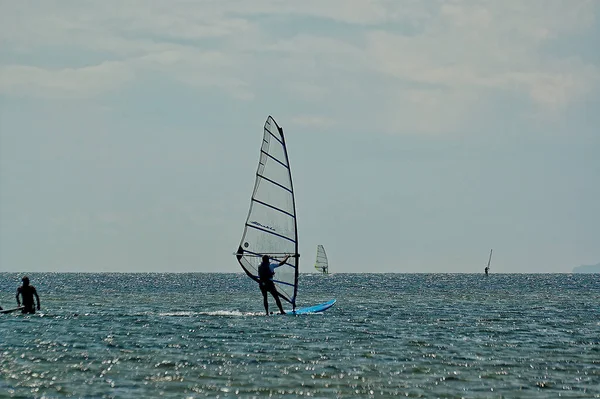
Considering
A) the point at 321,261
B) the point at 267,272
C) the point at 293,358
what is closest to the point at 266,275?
the point at 267,272

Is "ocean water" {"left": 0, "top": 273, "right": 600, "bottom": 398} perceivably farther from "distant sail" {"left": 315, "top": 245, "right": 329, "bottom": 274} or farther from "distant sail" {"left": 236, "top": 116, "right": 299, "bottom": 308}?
"distant sail" {"left": 315, "top": 245, "right": 329, "bottom": 274}

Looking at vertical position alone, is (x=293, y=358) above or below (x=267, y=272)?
below

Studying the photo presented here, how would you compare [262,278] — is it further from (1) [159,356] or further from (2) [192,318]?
(1) [159,356]

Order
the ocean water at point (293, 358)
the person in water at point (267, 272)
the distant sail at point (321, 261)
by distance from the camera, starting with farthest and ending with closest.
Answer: the distant sail at point (321, 261)
the person in water at point (267, 272)
the ocean water at point (293, 358)

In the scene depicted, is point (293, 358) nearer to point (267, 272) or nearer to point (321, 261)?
point (267, 272)

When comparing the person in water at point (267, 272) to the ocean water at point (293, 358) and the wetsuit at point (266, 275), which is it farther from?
the ocean water at point (293, 358)

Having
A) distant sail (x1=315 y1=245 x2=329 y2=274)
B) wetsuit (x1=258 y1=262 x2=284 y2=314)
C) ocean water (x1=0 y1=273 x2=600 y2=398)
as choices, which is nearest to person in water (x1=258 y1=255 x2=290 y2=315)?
wetsuit (x1=258 y1=262 x2=284 y2=314)

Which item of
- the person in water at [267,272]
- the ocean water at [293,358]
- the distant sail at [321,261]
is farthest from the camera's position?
the distant sail at [321,261]

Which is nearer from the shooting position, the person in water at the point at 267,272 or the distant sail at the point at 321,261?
the person in water at the point at 267,272

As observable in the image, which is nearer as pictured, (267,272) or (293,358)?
(293,358)

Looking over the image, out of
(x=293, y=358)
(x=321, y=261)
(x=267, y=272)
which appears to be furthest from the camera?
(x=321, y=261)

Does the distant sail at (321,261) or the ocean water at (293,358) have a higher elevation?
the distant sail at (321,261)

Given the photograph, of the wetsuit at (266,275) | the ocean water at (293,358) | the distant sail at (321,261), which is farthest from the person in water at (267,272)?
the distant sail at (321,261)

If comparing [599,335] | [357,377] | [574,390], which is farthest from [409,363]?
[599,335]
